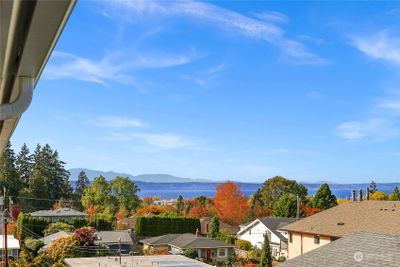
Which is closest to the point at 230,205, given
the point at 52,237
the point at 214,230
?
the point at 214,230

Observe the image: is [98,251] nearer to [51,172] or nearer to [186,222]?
[186,222]

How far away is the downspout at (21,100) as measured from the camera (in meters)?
1.71

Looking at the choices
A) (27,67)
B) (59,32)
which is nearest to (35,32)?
(59,32)

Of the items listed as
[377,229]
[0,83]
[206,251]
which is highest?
[0,83]

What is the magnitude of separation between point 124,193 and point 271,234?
97.1 feet

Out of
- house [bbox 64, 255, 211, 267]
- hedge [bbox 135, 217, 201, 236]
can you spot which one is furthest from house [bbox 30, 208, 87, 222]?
house [bbox 64, 255, 211, 267]

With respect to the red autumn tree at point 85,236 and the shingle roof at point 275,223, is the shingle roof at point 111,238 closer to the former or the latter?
the red autumn tree at point 85,236

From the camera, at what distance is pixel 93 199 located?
64.8 metres

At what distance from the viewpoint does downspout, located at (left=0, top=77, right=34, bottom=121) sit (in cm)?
171

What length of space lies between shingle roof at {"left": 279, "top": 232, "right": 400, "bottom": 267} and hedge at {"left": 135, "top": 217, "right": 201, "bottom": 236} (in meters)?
34.4

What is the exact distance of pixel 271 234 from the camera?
43688 millimetres

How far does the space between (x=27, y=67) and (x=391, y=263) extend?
13273mm

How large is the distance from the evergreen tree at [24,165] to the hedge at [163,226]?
39.2 metres

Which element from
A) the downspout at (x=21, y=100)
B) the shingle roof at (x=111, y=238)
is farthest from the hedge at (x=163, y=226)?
the downspout at (x=21, y=100)
